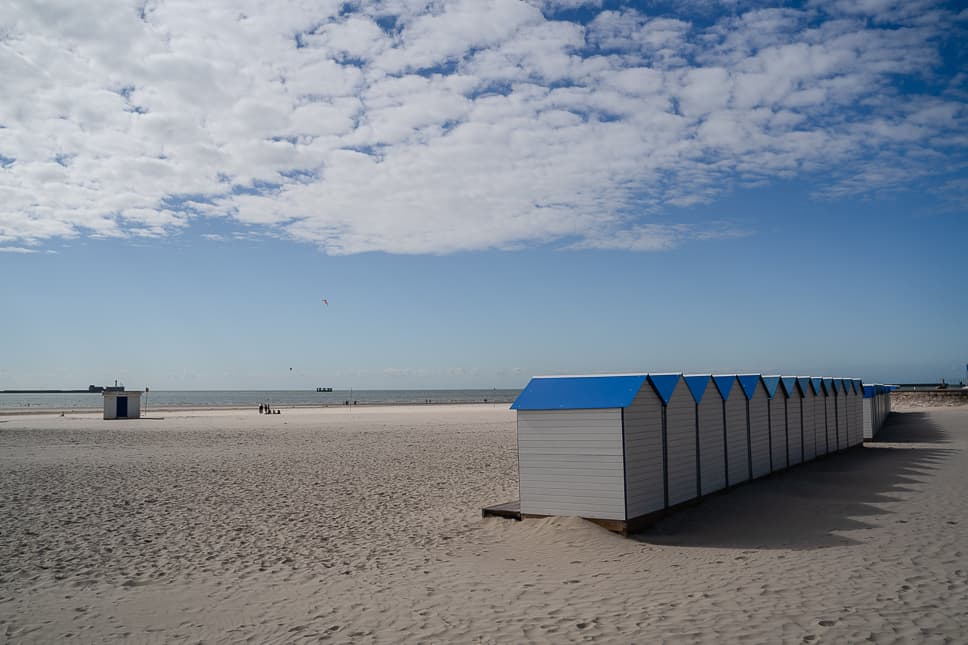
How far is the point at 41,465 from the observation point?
2045 centimetres

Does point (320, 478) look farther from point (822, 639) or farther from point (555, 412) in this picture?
point (822, 639)

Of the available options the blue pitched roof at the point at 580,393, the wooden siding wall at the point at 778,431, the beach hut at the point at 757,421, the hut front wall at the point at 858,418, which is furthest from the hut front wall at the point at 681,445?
the hut front wall at the point at 858,418

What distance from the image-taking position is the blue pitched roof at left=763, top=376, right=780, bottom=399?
16875 millimetres

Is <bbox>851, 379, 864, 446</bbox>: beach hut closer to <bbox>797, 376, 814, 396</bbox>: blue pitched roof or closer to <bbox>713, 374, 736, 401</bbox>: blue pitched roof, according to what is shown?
<bbox>797, 376, 814, 396</bbox>: blue pitched roof

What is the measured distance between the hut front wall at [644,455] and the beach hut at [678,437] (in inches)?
9.1

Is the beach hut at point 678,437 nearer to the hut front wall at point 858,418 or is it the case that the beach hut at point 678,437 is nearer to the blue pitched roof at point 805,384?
the blue pitched roof at point 805,384

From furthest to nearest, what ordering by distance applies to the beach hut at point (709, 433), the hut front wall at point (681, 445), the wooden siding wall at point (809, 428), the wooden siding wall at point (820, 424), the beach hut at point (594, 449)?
the wooden siding wall at point (820, 424) < the wooden siding wall at point (809, 428) < the beach hut at point (709, 433) < the hut front wall at point (681, 445) < the beach hut at point (594, 449)

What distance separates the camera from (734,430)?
581 inches

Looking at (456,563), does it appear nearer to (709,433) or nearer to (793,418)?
(709,433)

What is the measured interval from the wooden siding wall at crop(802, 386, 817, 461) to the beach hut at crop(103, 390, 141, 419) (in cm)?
4193

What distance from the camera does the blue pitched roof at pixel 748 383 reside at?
15.4 m

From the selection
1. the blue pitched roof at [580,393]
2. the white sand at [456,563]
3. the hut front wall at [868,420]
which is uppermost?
the blue pitched roof at [580,393]

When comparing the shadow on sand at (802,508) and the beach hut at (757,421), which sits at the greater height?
the beach hut at (757,421)

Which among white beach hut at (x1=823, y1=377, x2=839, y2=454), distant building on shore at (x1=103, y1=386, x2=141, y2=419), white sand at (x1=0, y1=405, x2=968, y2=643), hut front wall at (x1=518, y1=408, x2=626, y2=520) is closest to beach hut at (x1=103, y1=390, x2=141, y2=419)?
distant building on shore at (x1=103, y1=386, x2=141, y2=419)
